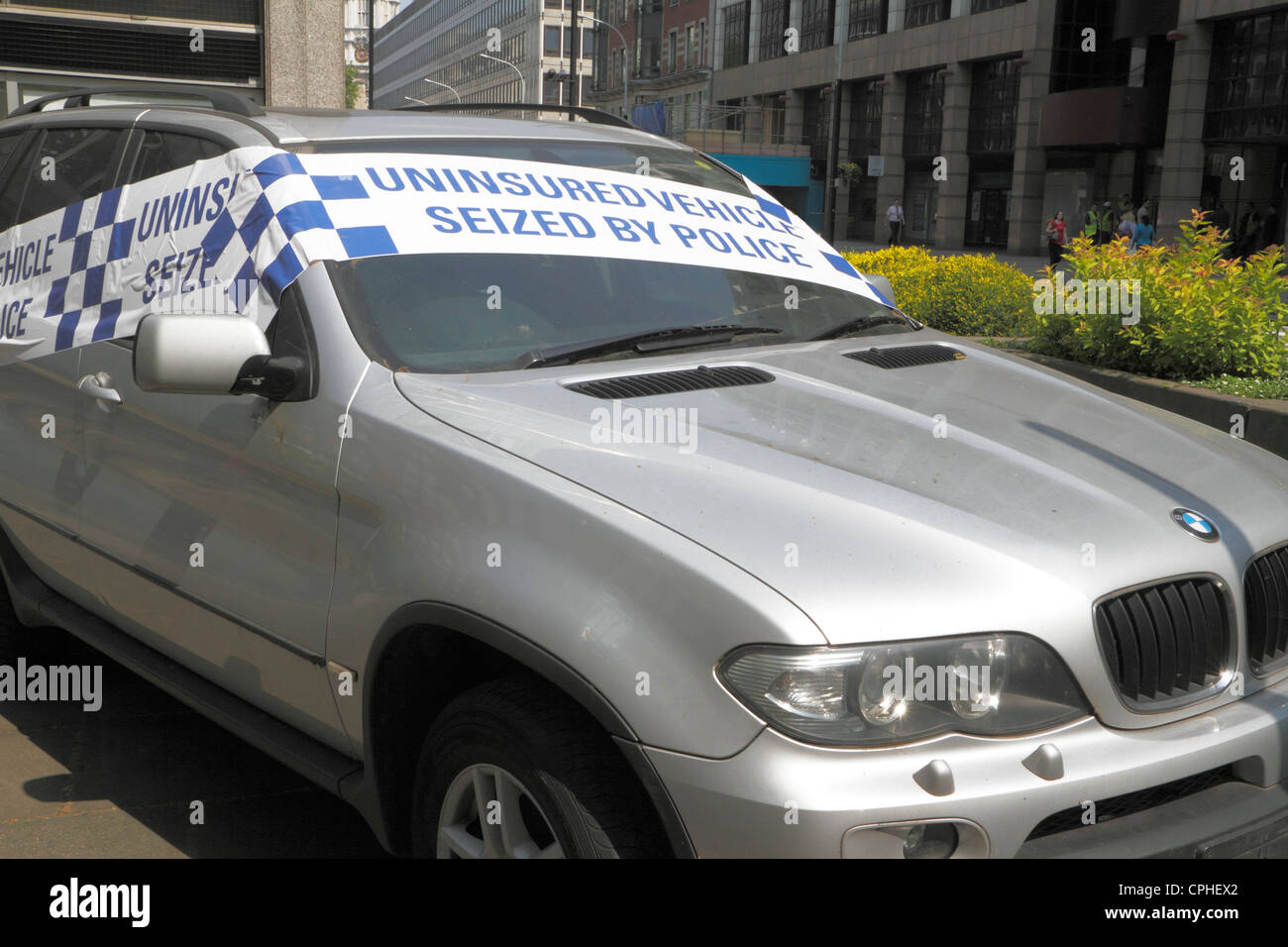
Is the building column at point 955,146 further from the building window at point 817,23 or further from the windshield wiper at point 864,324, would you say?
the windshield wiper at point 864,324

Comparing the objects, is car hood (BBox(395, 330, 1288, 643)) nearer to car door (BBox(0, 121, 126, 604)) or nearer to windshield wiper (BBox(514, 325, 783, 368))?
windshield wiper (BBox(514, 325, 783, 368))

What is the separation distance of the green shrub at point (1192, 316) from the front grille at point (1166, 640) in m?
5.50

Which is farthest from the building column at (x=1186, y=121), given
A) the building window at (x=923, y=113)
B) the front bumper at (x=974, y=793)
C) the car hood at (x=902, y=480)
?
the front bumper at (x=974, y=793)

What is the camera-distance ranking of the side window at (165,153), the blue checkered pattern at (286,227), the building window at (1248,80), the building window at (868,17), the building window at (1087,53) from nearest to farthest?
the blue checkered pattern at (286,227)
the side window at (165,153)
the building window at (1248,80)
the building window at (1087,53)
the building window at (868,17)

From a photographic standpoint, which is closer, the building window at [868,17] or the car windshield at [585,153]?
the car windshield at [585,153]

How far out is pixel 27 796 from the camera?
3.77m

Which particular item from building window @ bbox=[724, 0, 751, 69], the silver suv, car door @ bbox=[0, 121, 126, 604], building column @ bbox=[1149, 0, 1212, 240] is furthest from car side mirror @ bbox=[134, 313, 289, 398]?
building window @ bbox=[724, 0, 751, 69]

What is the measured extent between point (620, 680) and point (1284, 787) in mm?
1242

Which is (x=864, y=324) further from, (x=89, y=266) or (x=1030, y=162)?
(x=1030, y=162)

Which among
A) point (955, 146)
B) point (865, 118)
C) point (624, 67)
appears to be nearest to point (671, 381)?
point (955, 146)

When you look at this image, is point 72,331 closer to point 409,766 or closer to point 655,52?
point 409,766

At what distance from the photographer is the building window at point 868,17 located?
4794 centimetres

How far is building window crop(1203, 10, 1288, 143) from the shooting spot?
100ft
